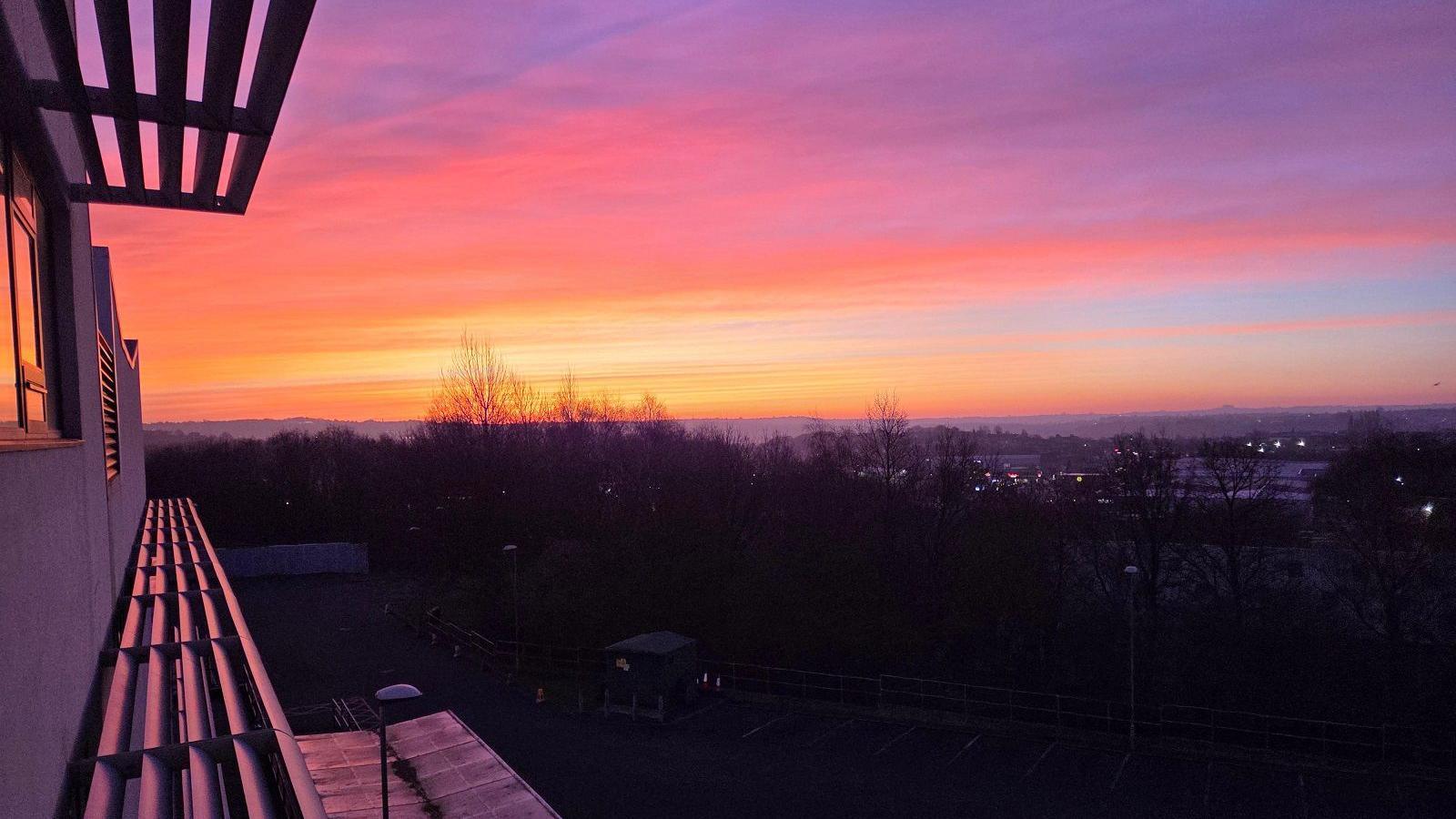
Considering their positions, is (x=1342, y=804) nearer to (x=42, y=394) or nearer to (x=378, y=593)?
(x=42, y=394)

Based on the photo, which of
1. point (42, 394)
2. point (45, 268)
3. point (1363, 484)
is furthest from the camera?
point (1363, 484)

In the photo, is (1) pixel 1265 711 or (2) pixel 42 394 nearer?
(2) pixel 42 394

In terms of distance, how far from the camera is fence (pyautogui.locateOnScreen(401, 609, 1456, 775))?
17375 millimetres

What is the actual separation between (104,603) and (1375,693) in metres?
25.1

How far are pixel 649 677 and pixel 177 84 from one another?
16834 mm

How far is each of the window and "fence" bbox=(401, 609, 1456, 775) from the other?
16.6 meters

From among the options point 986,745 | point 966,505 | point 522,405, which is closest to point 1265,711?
point 986,745

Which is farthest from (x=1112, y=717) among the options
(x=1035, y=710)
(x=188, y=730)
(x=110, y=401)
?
(x=188, y=730)

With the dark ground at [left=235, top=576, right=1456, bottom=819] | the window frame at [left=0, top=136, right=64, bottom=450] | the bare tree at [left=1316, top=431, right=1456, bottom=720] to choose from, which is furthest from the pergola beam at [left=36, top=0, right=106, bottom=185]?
the bare tree at [left=1316, top=431, right=1456, bottom=720]

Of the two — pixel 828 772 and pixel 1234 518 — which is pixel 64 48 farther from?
pixel 1234 518

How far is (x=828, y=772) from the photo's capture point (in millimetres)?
14984

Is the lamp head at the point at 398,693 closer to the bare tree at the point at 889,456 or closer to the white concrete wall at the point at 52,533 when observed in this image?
the white concrete wall at the point at 52,533

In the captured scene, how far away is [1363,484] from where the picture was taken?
2547 centimetres

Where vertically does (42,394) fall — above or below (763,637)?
above
